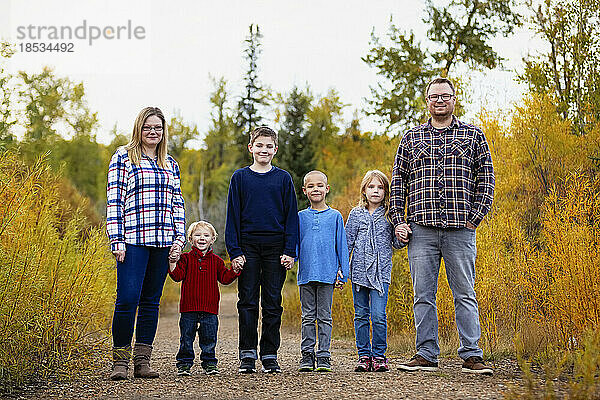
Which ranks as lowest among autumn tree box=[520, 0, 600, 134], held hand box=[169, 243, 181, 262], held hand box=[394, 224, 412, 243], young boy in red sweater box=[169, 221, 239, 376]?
young boy in red sweater box=[169, 221, 239, 376]

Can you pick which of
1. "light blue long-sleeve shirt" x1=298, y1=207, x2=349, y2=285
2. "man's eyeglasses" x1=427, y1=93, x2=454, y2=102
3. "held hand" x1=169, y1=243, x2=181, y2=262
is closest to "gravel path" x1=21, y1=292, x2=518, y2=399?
"light blue long-sleeve shirt" x1=298, y1=207, x2=349, y2=285

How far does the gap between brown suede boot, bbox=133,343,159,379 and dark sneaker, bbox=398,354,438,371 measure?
1.79 meters

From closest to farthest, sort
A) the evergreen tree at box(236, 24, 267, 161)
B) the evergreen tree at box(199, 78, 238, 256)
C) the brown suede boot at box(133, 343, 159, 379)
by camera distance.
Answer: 1. the brown suede boot at box(133, 343, 159, 379)
2. the evergreen tree at box(236, 24, 267, 161)
3. the evergreen tree at box(199, 78, 238, 256)

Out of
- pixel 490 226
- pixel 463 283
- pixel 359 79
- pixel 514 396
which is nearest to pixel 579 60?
pixel 490 226

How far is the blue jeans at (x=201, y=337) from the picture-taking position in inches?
198

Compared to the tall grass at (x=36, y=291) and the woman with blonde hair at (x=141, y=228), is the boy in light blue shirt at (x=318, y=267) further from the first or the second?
the tall grass at (x=36, y=291)

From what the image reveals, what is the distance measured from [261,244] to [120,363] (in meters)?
1.30

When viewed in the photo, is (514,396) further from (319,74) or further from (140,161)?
(319,74)

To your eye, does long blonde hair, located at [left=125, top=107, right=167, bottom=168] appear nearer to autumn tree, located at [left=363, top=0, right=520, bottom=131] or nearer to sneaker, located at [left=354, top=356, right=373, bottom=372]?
sneaker, located at [left=354, top=356, right=373, bottom=372]

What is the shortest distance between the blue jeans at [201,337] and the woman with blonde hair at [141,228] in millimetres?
307

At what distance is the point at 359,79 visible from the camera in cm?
2277

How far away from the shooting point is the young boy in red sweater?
5129mm

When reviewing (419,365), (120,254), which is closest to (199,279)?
(120,254)

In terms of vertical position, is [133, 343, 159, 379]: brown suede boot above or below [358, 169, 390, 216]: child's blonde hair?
below
